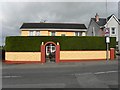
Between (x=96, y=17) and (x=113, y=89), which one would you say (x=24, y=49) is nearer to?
(x=113, y=89)

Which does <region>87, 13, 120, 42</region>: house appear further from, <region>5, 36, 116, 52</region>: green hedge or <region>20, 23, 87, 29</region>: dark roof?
<region>5, 36, 116, 52</region>: green hedge

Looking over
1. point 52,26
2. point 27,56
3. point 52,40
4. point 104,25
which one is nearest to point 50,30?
point 52,26

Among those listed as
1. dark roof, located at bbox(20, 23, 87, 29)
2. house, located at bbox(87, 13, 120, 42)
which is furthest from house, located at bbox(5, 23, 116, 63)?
house, located at bbox(87, 13, 120, 42)

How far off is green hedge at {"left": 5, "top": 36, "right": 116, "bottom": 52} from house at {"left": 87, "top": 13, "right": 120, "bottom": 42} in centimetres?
1564

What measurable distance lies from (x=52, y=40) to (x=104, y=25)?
20013 millimetres

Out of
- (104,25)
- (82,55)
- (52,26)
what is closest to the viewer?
(82,55)

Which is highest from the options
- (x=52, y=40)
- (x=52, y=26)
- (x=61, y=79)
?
(x=52, y=26)

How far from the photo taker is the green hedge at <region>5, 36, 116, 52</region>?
3112 centimetres

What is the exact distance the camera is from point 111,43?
109 ft

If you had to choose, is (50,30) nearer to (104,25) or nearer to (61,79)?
(104,25)

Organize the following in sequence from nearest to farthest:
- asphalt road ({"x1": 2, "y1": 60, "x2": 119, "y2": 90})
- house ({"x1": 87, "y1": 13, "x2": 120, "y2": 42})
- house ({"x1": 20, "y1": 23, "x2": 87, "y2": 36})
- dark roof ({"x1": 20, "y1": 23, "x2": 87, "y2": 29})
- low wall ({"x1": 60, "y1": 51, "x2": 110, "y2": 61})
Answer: asphalt road ({"x1": 2, "y1": 60, "x2": 119, "y2": 90}) < low wall ({"x1": 60, "y1": 51, "x2": 110, "y2": 61}) < house ({"x1": 20, "y1": 23, "x2": 87, "y2": 36}) < dark roof ({"x1": 20, "y1": 23, "x2": 87, "y2": 29}) < house ({"x1": 87, "y1": 13, "x2": 120, "y2": 42})

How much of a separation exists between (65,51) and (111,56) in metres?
6.01

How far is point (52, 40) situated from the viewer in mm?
31875

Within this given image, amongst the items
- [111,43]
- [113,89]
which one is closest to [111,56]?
[111,43]
